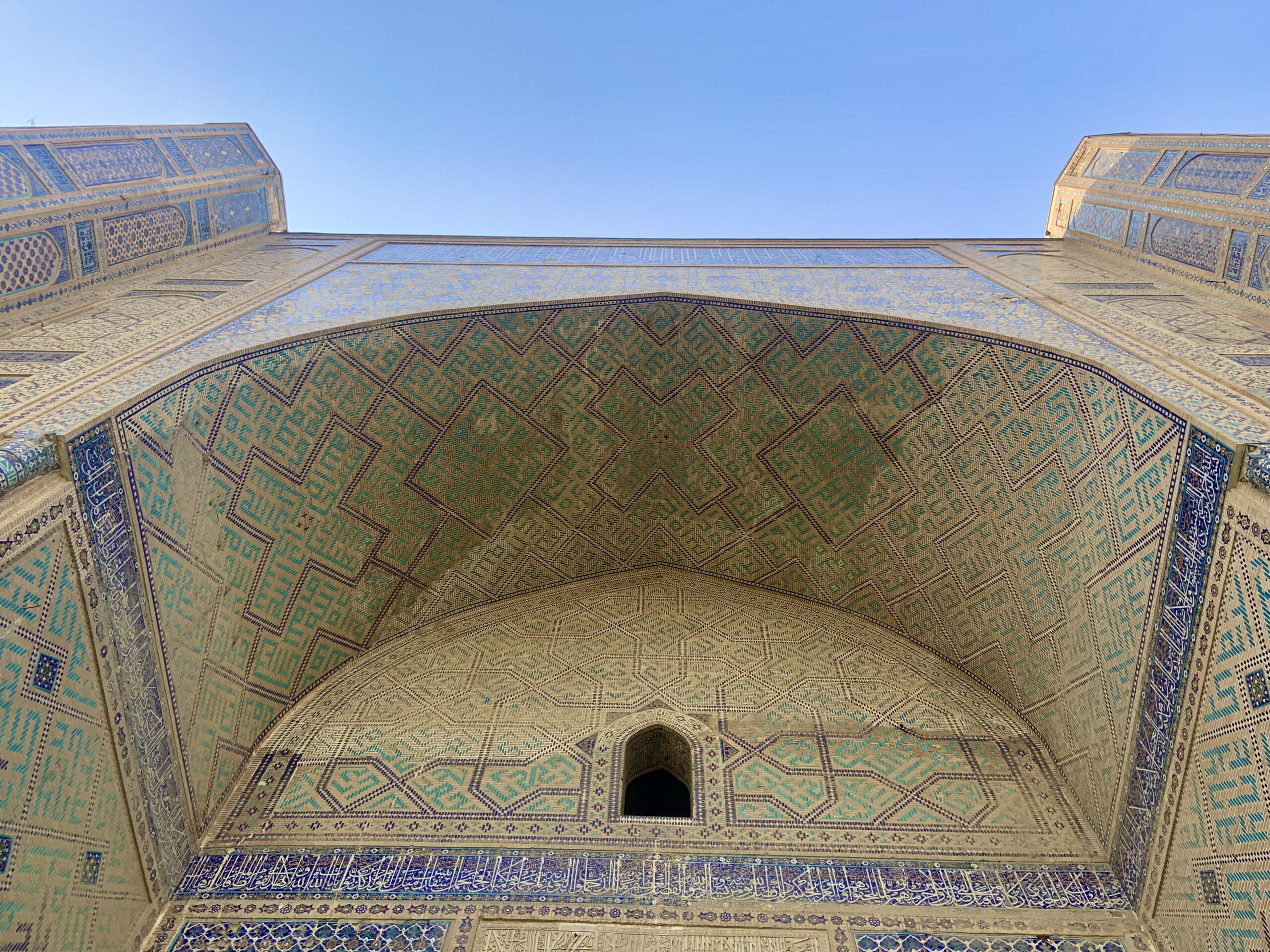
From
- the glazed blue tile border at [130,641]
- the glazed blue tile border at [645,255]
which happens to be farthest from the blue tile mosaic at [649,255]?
the glazed blue tile border at [130,641]

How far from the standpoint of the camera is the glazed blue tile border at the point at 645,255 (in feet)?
17.5

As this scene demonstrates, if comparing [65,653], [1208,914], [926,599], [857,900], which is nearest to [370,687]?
[65,653]

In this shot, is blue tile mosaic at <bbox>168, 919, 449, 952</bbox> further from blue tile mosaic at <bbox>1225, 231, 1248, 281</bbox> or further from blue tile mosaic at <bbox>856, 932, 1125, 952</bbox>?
blue tile mosaic at <bbox>1225, 231, 1248, 281</bbox>

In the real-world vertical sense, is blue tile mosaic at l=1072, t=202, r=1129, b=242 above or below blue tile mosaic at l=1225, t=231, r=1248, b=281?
above

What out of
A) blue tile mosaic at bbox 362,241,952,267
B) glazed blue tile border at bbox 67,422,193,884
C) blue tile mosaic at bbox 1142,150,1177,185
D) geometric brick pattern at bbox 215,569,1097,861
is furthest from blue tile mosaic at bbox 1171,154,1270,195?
glazed blue tile border at bbox 67,422,193,884

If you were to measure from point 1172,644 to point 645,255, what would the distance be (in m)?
3.84

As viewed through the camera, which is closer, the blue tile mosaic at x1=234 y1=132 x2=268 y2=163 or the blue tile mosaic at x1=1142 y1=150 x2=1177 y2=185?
the blue tile mosaic at x1=1142 y1=150 x2=1177 y2=185

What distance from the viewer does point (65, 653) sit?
2619 mm

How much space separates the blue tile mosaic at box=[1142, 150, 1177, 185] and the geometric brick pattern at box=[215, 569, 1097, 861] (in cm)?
370

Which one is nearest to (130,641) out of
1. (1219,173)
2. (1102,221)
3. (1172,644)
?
(1172,644)

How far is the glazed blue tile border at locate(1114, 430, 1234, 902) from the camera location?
2672 mm

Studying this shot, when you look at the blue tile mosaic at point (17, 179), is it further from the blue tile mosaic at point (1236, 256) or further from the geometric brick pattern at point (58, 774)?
the blue tile mosaic at point (1236, 256)

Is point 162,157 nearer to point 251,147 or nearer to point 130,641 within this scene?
point 251,147

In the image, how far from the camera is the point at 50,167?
167 inches
